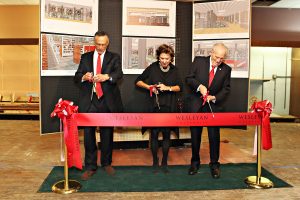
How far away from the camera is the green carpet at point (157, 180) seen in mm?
3426

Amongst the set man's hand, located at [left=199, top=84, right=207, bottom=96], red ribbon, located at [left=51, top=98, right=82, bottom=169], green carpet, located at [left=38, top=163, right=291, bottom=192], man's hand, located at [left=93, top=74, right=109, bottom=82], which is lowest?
green carpet, located at [left=38, top=163, right=291, bottom=192]

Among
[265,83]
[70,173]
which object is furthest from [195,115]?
[265,83]

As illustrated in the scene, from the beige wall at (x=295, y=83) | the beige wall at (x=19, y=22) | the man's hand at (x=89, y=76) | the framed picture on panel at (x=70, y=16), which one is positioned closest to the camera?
the man's hand at (x=89, y=76)

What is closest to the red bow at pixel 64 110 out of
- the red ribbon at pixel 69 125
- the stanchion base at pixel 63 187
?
the red ribbon at pixel 69 125

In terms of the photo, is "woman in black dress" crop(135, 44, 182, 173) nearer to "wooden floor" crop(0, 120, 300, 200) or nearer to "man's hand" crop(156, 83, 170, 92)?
"man's hand" crop(156, 83, 170, 92)

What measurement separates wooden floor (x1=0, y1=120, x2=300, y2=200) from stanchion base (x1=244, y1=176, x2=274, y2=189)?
0.08 metres

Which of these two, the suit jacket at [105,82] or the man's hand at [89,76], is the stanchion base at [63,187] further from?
the man's hand at [89,76]

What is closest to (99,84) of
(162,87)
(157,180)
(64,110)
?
(64,110)

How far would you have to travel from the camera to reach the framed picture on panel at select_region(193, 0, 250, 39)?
4.70 metres

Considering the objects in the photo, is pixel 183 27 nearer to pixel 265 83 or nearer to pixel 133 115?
pixel 133 115

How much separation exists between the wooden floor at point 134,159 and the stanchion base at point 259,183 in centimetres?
8

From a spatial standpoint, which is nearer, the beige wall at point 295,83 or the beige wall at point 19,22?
the beige wall at point 19,22

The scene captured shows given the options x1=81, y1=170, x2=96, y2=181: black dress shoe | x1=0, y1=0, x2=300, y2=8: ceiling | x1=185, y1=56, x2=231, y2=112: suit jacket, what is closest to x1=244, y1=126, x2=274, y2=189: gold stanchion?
x1=185, y1=56, x2=231, y2=112: suit jacket

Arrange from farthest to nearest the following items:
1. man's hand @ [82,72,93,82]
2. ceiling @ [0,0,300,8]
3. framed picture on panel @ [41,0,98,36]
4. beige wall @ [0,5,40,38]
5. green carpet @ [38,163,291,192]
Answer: beige wall @ [0,5,40,38]
ceiling @ [0,0,300,8]
framed picture on panel @ [41,0,98,36]
man's hand @ [82,72,93,82]
green carpet @ [38,163,291,192]
